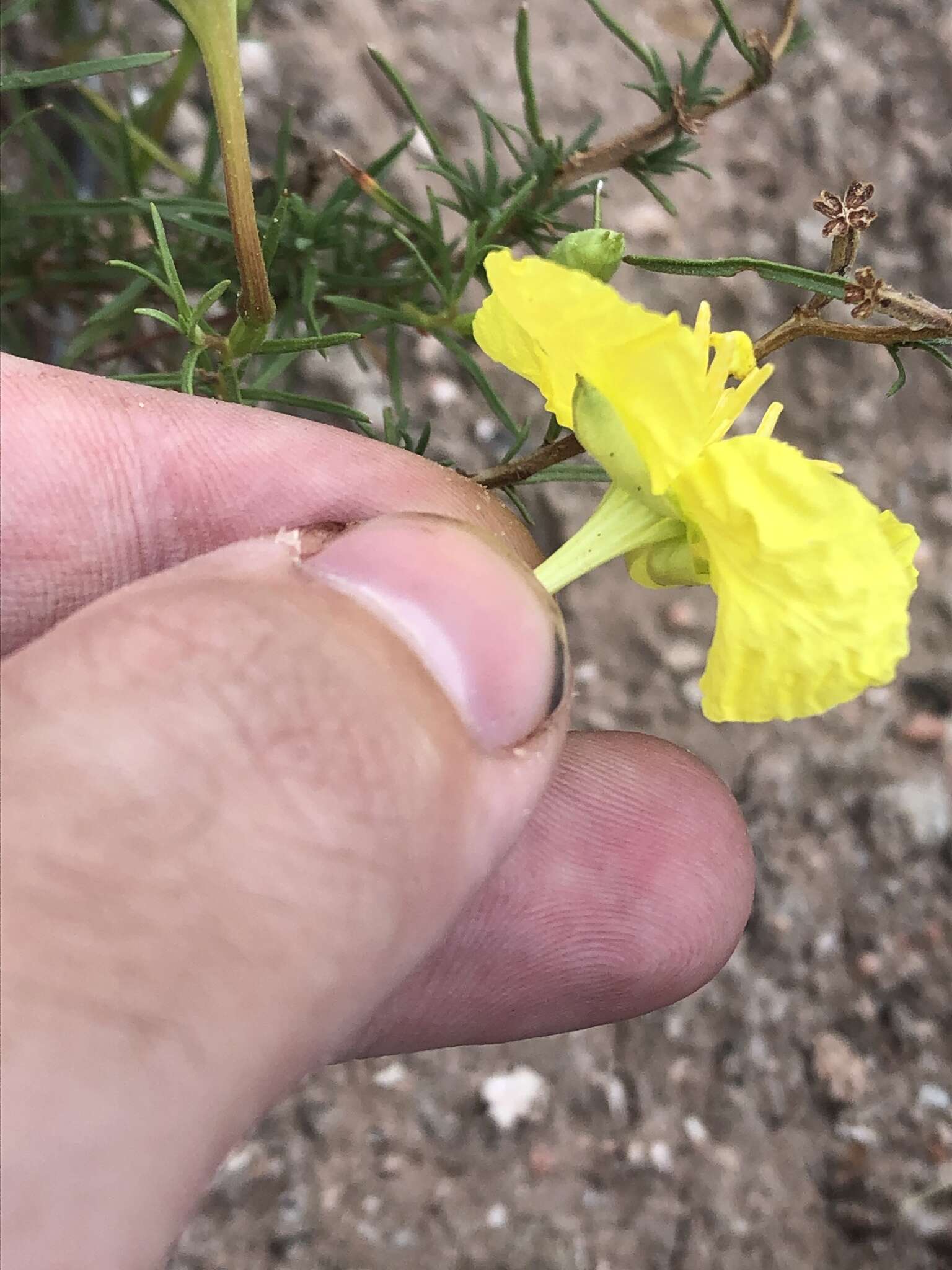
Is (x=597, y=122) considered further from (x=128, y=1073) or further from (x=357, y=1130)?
(x=357, y=1130)

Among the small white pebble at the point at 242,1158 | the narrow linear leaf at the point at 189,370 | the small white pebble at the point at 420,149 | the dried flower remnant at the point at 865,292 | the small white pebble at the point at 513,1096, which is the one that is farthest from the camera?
the small white pebble at the point at 420,149

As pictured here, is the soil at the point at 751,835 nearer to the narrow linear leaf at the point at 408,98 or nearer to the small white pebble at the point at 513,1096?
the small white pebble at the point at 513,1096

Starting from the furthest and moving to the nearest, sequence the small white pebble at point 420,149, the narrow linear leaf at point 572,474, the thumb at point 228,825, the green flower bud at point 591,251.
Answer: the small white pebble at point 420,149 < the narrow linear leaf at point 572,474 < the green flower bud at point 591,251 < the thumb at point 228,825

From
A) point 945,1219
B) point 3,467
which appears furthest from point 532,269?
point 945,1219

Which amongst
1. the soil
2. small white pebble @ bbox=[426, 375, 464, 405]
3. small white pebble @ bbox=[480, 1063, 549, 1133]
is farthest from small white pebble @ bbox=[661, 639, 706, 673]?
small white pebble @ bbox=[480, 1063, 549, 1133]

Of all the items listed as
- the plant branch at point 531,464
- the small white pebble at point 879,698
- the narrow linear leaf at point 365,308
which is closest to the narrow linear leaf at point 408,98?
the narrow linear leaf at point 365,308

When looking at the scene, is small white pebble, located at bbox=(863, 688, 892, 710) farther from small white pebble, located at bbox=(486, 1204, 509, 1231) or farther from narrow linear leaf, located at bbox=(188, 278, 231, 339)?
narrow linear leaf, located at bbox=(188, 278, 231, 339)

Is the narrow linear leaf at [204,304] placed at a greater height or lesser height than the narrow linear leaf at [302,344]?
greater
